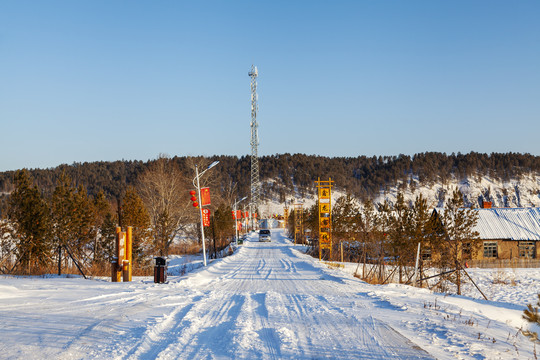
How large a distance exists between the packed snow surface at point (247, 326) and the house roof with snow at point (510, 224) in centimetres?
3690

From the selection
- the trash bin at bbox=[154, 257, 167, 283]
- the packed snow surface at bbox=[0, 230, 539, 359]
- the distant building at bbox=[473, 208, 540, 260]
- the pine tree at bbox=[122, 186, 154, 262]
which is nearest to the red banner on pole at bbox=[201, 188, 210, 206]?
the pine tree at bbox=[122, 186, 154, 262]

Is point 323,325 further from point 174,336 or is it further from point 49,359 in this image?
point 49,359

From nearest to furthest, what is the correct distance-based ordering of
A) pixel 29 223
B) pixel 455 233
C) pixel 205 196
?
pixel 29 223, pixel 455 233, pixel 205 196

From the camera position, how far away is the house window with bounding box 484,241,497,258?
43469 millimetres

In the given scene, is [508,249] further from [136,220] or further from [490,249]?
[136,220]

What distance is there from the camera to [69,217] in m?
27.4

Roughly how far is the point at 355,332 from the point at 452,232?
20881 millimetres

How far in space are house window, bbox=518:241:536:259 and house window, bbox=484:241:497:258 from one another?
104 inches

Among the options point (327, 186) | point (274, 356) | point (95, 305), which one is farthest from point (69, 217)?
point (274, 356)

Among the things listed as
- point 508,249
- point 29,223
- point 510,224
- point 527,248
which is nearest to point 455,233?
point 508,249

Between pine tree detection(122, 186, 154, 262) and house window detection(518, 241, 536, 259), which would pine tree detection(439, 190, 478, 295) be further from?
pine tree detection(122, 186, 154, 262)

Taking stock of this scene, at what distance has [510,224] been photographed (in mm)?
44906

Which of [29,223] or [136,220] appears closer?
[29,223]

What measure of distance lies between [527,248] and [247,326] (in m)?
45.8
